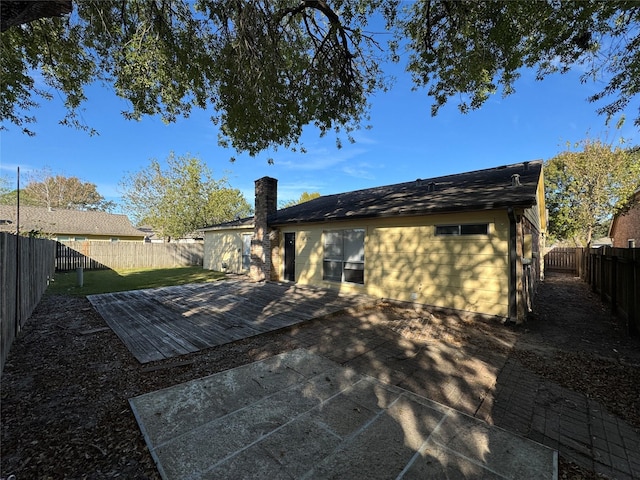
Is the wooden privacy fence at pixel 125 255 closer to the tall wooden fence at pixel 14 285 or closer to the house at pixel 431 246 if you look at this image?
the house at pixel 431 246

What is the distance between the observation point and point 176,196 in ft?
74.3

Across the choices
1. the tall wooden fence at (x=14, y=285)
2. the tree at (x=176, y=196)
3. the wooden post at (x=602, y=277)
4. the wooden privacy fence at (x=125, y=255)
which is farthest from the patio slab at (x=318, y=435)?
the tree at (x=176, y=196)

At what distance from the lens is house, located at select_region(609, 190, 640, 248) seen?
14.3 meters

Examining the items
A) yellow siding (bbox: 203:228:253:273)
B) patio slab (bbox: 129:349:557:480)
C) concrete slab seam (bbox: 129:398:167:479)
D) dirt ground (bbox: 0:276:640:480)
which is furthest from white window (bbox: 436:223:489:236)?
yellow siding (bbox: 203:228:253:273)

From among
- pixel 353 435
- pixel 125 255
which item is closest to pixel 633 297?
pixel 353 435

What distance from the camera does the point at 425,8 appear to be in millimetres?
4879

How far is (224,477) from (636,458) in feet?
10.6

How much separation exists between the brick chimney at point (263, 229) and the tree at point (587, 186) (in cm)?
1802

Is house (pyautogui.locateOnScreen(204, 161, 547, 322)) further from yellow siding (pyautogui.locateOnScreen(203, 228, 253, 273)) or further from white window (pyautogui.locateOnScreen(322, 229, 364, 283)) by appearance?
yellow siding (pyautogui.locateOnScreen(203, 228, 253, 273))

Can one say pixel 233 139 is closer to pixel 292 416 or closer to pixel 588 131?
pixel 292 416

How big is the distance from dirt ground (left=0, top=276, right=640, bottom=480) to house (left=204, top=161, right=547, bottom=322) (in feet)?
2.93

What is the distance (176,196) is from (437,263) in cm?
2232

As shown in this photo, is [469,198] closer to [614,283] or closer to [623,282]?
[623,282]

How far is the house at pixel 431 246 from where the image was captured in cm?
573
